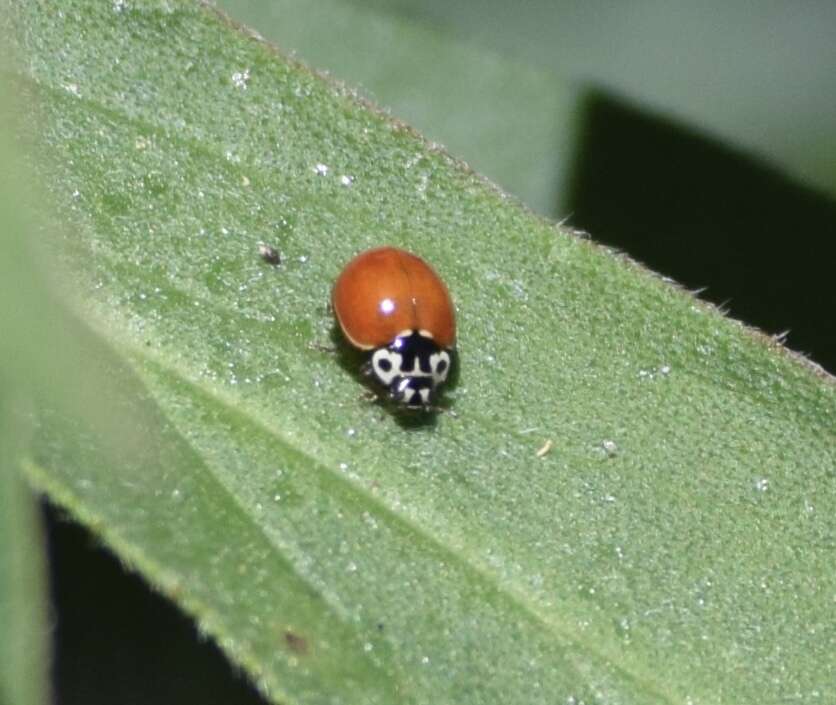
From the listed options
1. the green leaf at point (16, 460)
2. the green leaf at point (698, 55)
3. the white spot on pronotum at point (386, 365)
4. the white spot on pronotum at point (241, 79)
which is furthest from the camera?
the green leaf at point (698, 55)

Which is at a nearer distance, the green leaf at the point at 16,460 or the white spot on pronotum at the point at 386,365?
the green leaf at the point at 16,460

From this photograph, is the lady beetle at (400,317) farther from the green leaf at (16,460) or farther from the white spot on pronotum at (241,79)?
the green leaf at (16,460)

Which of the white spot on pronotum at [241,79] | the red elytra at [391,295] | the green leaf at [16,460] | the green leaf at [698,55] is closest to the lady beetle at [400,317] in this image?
the red elytra at [391,295]

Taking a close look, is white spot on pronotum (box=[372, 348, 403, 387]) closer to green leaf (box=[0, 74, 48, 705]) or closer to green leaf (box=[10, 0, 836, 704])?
green leaf (box=[10, 0, 836, 704])

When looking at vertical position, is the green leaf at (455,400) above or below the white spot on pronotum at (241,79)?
below

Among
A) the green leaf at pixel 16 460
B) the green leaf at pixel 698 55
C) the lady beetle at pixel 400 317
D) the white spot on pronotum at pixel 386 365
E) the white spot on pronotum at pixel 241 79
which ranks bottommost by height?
the white spot on pronotum at pixel 386 365

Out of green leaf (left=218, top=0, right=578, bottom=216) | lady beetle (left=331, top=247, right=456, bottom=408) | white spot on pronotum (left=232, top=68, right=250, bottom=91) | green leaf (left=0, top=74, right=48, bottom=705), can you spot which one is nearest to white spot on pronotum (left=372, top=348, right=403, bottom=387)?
lady beetle (left=331, top=247, right=456, bottom=408)

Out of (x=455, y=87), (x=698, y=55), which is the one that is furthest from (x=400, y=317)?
(x=698, y=55)

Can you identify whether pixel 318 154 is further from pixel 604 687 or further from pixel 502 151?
pixel 502 151
